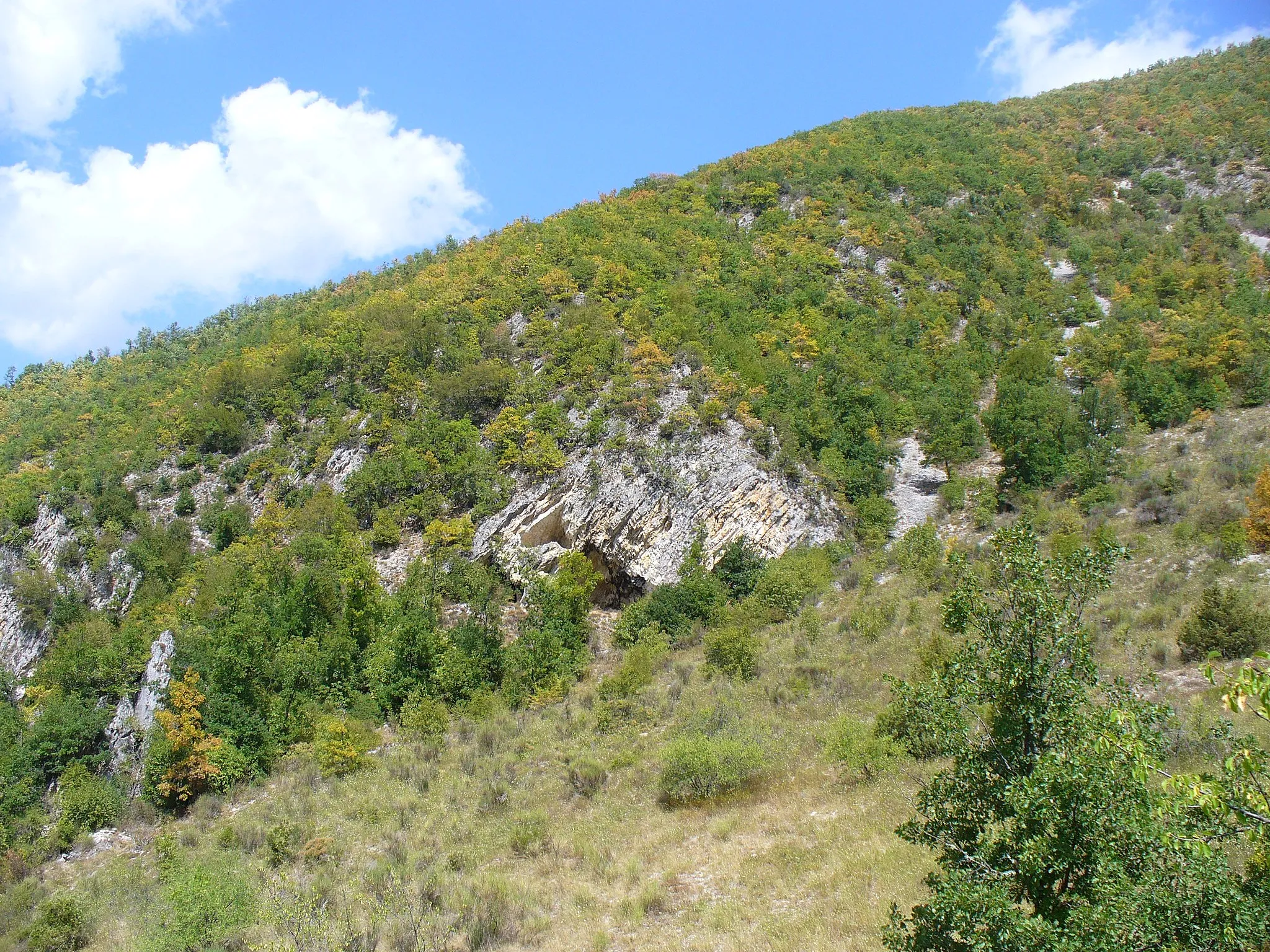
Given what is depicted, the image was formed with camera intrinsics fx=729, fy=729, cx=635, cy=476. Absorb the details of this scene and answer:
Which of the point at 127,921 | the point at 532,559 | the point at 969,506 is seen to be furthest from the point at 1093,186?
the point at 127,921

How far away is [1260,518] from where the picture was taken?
19.0 meters

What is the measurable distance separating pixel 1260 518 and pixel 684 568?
18.6m

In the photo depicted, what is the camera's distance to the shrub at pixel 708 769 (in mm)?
14320

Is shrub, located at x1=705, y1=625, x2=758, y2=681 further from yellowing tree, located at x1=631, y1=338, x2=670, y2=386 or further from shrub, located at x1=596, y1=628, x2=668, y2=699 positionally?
yellowing tree, located at x1=631, y1=338, x2=670, y2=386

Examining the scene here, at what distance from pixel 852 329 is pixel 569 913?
3733 cm

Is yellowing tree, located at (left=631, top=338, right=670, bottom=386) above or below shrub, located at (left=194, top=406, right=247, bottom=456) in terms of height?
below

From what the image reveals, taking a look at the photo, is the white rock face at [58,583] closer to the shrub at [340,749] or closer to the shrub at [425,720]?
the shrub at [340,749]

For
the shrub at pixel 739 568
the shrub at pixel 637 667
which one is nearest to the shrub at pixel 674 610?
the shrub at pixel 637 667

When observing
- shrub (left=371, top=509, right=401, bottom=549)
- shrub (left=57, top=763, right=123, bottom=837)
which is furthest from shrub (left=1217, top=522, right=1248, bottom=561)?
shrub (left=57, top=763, right=123, bottom=837)

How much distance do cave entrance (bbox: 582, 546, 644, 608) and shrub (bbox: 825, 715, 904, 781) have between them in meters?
17.7

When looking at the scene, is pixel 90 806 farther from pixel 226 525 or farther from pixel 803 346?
pixel 803 346

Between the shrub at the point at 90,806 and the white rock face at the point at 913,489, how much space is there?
2952 cm

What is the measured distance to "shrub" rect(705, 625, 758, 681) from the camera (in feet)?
70.1

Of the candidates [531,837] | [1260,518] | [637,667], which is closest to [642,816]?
[531,837]
